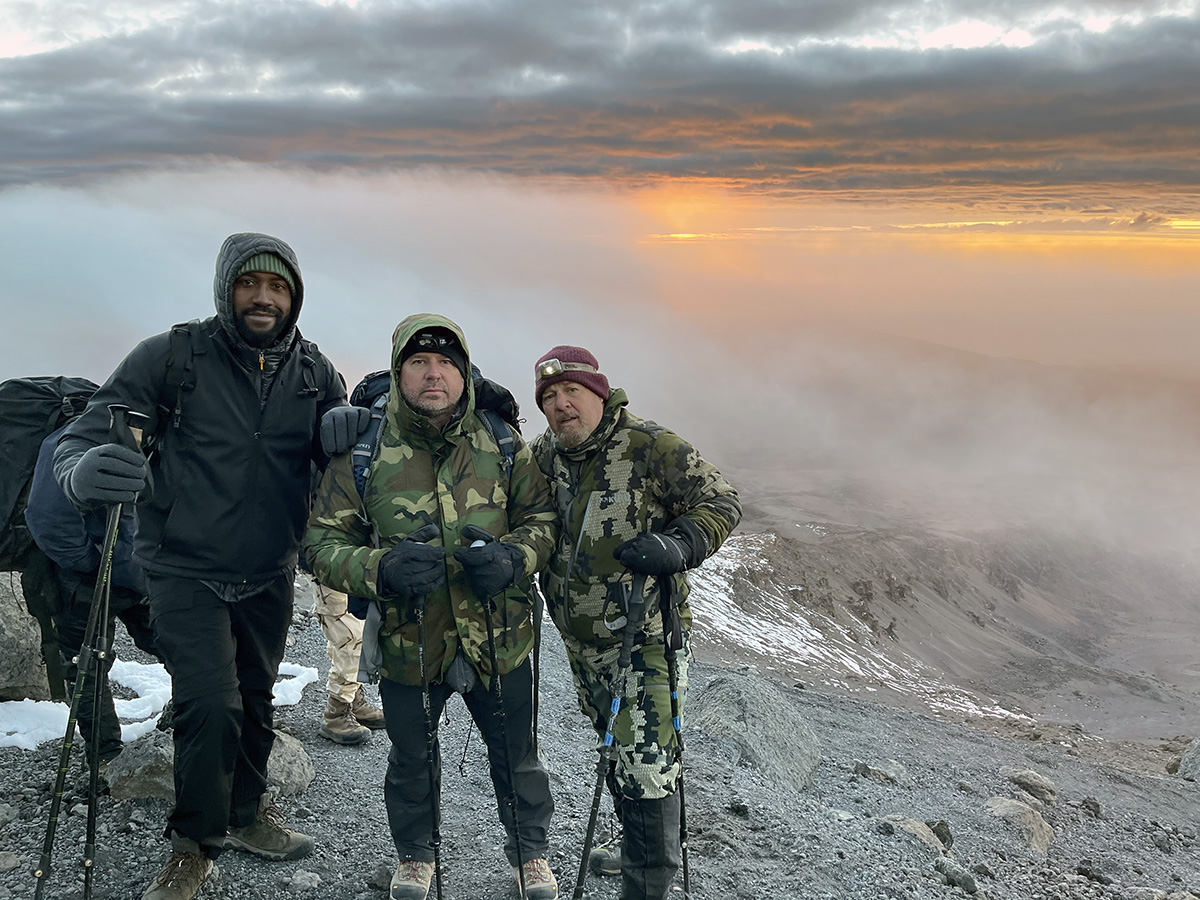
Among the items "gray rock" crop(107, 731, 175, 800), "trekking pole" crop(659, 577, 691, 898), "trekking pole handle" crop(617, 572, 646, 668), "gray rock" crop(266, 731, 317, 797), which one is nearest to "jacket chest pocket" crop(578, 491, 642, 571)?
"trekking pole handle" crop(617, 572, 646, 668)

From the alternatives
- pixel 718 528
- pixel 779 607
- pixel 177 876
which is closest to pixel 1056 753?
pixel 718 528

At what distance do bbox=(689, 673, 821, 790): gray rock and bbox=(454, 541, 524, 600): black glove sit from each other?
7202 mm

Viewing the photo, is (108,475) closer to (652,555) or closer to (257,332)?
(257,332)

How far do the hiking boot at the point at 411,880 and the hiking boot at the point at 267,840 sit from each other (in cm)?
81

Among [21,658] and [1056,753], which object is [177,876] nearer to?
[21,658]

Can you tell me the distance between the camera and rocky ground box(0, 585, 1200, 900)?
551cm

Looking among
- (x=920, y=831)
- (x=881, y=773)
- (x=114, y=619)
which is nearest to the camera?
(x=114, y=619)

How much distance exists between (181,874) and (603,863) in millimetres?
2756

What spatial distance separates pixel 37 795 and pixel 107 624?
87.1 inches

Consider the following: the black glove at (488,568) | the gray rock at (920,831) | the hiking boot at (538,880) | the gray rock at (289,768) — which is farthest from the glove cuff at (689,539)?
the gray rock at (920,831)

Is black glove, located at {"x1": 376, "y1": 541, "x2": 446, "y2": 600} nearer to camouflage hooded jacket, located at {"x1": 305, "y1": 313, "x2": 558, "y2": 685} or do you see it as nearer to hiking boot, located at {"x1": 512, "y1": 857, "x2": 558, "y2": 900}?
camouflage hooded jacket, located at {"x1": 305, "y1": 313, "x2": 558, "y2": 685}

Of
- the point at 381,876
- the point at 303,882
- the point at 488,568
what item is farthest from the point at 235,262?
the point at 381,876

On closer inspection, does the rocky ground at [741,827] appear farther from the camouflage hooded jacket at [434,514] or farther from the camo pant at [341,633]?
the camouflage hooded jacket at [434,514]

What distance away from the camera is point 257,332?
482cm
